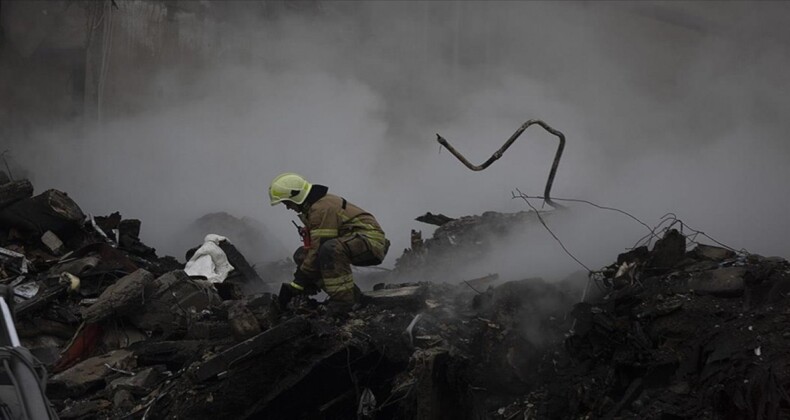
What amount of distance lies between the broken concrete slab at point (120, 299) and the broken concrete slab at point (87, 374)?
1.86ft

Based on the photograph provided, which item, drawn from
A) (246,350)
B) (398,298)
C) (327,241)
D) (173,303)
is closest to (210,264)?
(173,303)

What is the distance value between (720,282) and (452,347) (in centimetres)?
173

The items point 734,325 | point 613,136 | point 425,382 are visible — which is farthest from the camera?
point 613,136

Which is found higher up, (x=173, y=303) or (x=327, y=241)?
(x=327, y=241)

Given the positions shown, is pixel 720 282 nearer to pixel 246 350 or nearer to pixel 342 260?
pixel 342 260

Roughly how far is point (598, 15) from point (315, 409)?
1319 centimetres

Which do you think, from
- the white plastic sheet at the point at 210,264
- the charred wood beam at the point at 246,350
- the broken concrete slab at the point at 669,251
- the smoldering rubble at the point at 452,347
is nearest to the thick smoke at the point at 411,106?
the white plastic sheet at the point at 210,264

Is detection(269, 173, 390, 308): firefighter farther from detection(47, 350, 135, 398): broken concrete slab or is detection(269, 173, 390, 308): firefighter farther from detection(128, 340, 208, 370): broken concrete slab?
detection(47, 350, 135, 398): broken concrete slab

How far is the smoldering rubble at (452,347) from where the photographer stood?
4.48 m

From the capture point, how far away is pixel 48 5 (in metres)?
12.2

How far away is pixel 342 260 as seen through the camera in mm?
6062

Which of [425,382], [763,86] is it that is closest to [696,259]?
[425,382]

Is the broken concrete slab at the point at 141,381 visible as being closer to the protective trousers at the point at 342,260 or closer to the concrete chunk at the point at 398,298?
the protective trousers at the point at 342,260

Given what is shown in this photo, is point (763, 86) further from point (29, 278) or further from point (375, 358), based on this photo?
point (29, 278)
